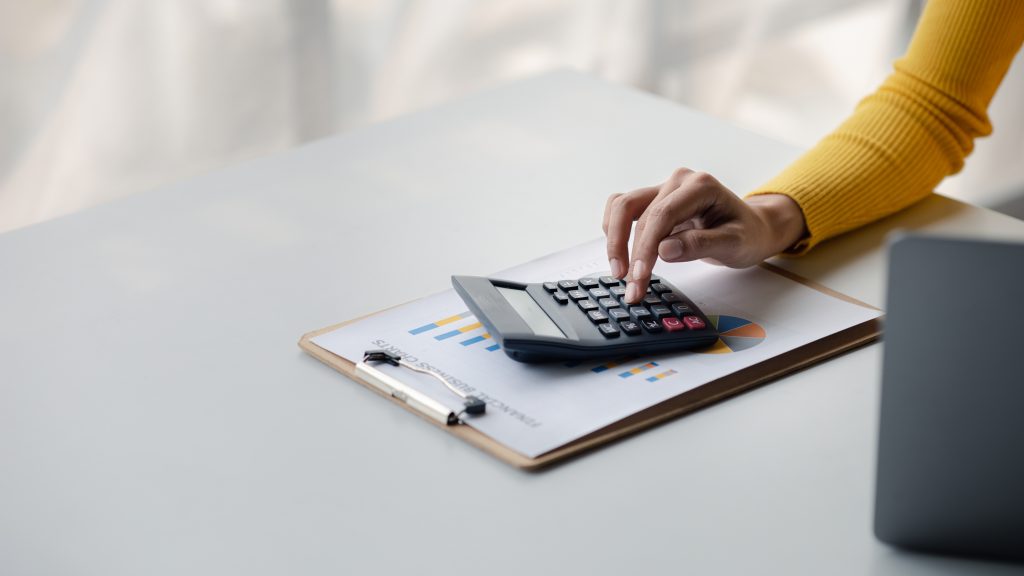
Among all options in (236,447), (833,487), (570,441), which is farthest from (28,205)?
(833,487)

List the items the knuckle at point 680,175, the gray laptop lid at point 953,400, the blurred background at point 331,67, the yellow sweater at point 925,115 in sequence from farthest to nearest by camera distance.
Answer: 1. the blurred background at point 331,67
2. the yellow sweater at point 925,115
3. the knuckle at point 680,175
4. the gray laptop lid at point 953,400

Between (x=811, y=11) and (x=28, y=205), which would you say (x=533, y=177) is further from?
(x=811, y=11)

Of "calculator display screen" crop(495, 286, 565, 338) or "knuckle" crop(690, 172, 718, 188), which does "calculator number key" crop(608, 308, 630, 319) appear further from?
"knuckle" crop(690, 172, 718, 188)

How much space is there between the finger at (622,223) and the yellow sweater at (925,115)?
0.51ft

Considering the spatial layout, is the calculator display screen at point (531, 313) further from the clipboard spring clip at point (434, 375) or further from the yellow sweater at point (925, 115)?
the yellow sweater at point (925, 115)

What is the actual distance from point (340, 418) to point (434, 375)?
0.07m

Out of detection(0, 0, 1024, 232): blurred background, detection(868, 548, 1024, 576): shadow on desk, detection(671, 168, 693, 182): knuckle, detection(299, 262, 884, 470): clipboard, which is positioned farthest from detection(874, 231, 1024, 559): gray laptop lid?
detection(0, 0, 1024, 232): blurred background

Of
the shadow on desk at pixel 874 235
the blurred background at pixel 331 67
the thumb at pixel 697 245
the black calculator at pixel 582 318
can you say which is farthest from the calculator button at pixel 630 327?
the blurred background at pixel 331 67

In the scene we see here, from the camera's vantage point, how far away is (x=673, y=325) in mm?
835

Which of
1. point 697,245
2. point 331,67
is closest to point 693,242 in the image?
point 697,245

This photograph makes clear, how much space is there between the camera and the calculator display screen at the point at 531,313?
2.68 feet

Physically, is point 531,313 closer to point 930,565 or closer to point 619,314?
point 619,314

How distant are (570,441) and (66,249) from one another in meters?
0.54

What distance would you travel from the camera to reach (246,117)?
6.28ft
